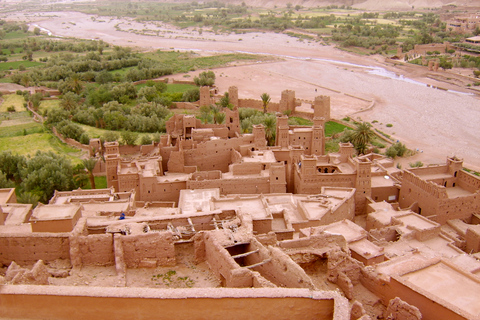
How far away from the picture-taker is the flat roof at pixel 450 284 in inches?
405

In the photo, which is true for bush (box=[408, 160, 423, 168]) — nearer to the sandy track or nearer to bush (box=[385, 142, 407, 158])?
bush (box=[385, 142, 407, 158])

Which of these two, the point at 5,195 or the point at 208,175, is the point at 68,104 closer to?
the point at 5,195

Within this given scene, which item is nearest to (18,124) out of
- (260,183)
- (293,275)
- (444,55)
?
(260,183)

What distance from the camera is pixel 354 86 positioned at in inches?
2226

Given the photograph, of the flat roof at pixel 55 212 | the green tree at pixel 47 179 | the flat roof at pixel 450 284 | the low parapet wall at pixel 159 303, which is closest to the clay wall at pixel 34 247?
the flat roof at pixel 55 212

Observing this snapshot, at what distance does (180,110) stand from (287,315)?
128ft

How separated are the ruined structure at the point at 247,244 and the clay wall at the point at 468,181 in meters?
0.06

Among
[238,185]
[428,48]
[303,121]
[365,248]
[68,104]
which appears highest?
[428,48]

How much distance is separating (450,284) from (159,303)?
6755 mm

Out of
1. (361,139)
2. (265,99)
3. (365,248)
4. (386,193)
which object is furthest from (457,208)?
(265,99)

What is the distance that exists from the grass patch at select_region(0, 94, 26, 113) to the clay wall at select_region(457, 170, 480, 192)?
43.1m

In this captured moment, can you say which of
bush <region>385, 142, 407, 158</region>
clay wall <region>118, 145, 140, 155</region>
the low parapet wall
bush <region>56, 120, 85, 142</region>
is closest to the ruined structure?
the low parapet wall

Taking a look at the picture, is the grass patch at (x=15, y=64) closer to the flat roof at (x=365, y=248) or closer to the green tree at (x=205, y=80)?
the green tree at (x=205, y=80)

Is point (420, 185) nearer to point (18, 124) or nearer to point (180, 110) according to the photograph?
point (180, 110)
